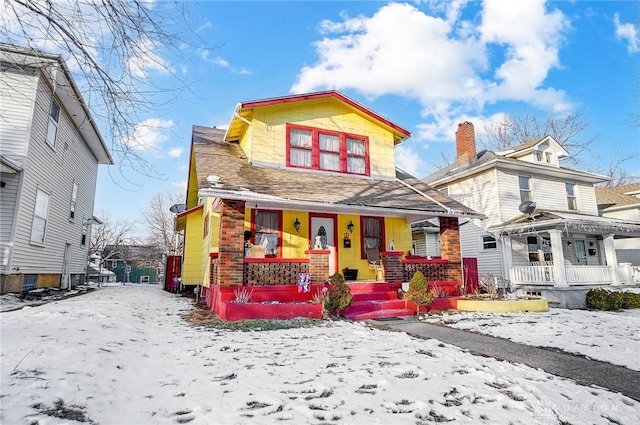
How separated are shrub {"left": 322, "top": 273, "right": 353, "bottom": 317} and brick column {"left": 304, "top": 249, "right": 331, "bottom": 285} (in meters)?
0.84

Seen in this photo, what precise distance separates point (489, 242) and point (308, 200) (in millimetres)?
11752

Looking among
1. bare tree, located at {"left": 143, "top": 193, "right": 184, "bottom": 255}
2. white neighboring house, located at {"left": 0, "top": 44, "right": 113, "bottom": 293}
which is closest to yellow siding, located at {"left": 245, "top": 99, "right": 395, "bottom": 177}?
white neighboring house, located at {"left": 0, "top": 44, "right": 113, "bottom": 293}

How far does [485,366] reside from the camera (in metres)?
4.09

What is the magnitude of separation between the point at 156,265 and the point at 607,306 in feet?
155

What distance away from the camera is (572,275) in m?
13.8

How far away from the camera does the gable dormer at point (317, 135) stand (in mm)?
11188

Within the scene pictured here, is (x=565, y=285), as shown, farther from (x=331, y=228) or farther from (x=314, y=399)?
(x=314, y=399)

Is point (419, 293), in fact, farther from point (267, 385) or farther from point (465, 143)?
point (465, 143)

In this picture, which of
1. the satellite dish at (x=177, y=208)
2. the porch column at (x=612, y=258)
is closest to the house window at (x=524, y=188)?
the porch column at (x=612, y=258)

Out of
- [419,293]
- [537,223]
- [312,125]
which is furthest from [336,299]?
[537,223]

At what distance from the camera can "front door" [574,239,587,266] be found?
17.8 metres

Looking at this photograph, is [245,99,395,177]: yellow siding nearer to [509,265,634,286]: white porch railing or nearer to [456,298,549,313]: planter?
[456,298,549,313]: planter

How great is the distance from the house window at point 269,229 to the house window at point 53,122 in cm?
821

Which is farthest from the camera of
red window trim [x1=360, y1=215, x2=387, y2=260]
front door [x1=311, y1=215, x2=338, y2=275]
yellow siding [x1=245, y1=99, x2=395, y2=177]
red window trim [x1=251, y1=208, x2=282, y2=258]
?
red window trim [x1=360, y1=215, x2=387, y2=260]
